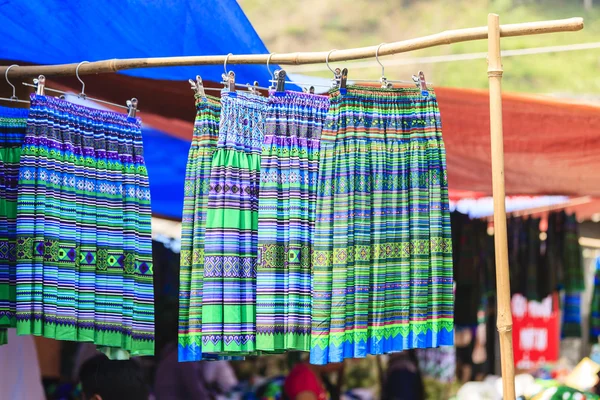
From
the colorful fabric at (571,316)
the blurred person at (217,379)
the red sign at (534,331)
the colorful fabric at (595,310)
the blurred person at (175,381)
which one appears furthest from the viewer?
the colorful fabric at (595,310)

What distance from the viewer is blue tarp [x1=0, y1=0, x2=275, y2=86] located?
154 inches

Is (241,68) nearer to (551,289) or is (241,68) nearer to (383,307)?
(383,307)

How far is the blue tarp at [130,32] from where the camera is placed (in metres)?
3.90

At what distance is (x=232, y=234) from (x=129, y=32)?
1.44 meters

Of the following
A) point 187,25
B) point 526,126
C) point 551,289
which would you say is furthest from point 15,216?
point 551,289

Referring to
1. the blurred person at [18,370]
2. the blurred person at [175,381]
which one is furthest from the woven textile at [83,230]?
the blurred person at [175,381]

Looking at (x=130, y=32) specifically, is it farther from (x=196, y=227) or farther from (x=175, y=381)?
(x=175, y=381)

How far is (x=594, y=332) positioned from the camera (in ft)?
23.7

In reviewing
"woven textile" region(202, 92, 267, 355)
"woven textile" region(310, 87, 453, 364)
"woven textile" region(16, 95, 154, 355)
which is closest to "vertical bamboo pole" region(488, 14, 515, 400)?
"woven textile" region(310, 87, 453, 364)

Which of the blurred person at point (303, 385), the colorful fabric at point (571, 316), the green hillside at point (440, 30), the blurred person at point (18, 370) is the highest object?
the green hillside at point (440, 30)

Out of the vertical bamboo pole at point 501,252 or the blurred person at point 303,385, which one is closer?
the vertical bamboo pole at point 501,252

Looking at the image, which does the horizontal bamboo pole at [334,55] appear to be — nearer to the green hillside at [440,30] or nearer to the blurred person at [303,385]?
the blurred person at [303,385]

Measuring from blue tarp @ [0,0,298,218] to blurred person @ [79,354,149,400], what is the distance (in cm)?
136

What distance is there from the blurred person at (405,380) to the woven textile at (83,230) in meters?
3.87
